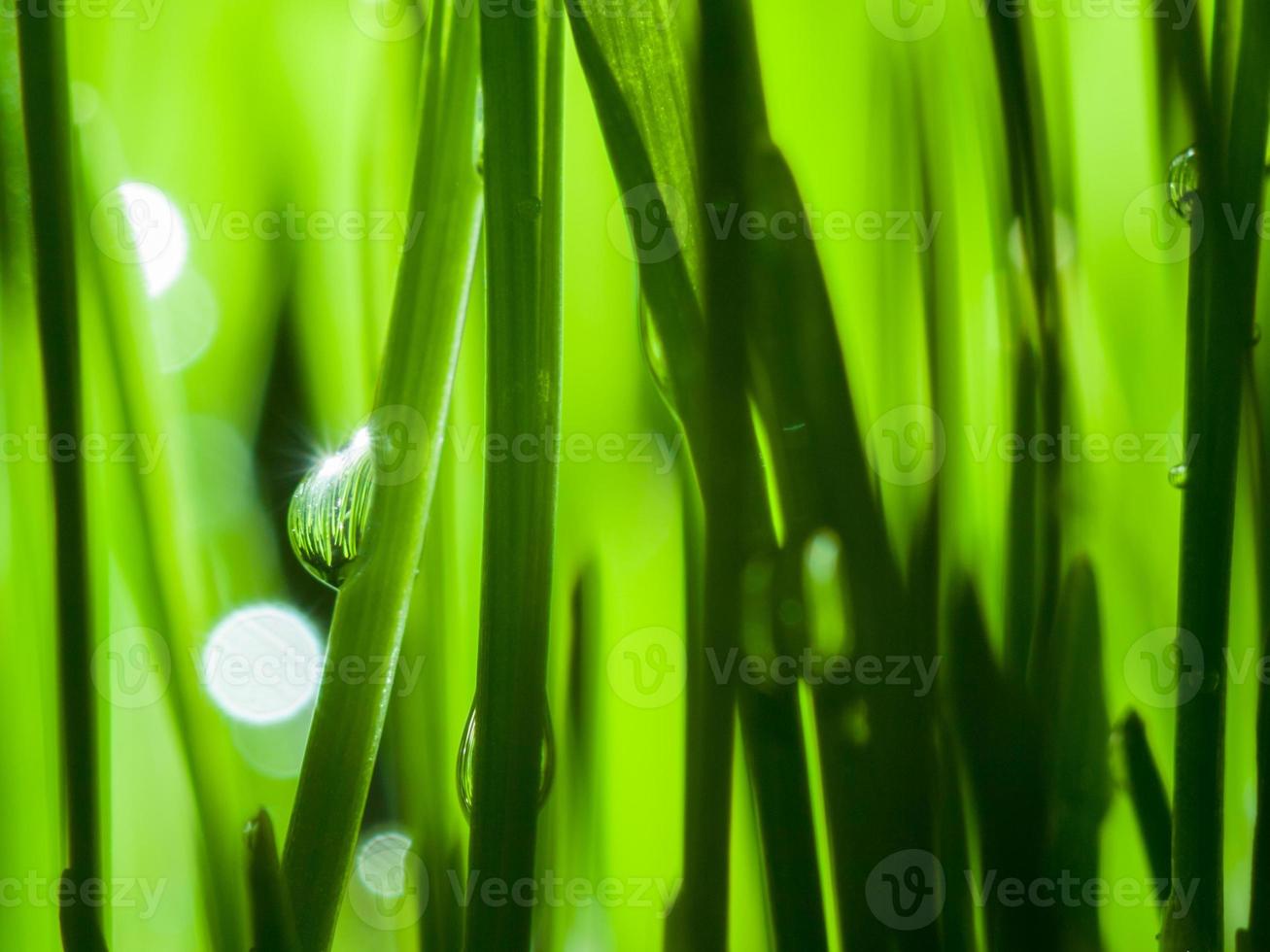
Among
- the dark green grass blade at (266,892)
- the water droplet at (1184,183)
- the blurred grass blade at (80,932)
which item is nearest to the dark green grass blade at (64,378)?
the blurred grass blade at (80,932)

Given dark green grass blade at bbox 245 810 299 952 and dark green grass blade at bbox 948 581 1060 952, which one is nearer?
dark green grass blade at bbox 245 810 299 952

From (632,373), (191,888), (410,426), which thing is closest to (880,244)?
(632,373)

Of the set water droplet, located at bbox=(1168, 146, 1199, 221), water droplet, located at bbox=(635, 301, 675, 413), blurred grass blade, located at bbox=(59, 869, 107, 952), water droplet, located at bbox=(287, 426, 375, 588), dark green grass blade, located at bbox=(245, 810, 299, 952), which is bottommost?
blurred grass blade, located at bbox=(59, 869, 107, 952)

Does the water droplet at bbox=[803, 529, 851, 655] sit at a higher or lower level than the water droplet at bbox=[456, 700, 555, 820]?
higher

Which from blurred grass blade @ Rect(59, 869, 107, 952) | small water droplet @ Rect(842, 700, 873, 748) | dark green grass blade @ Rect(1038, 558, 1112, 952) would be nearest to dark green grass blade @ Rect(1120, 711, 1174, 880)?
dark green grass blade @ Rect(1038, 558, 1112, 952)

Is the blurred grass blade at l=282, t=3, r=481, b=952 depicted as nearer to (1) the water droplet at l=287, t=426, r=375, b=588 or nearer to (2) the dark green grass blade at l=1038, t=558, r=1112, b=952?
(1) the water droplet at l=287, t=426, r=375, b=588
